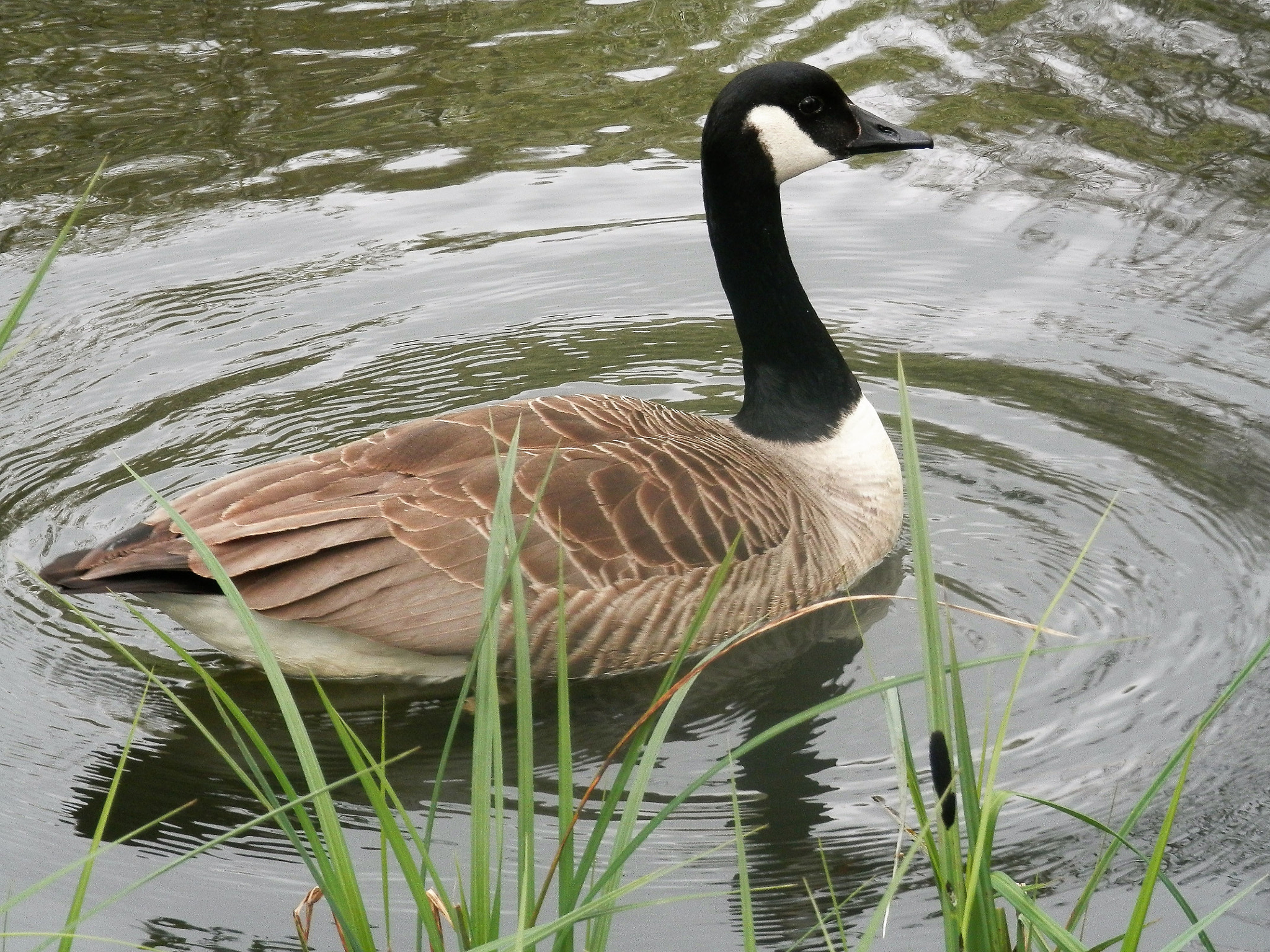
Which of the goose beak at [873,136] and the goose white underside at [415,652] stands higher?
the goose beak at [873,136]

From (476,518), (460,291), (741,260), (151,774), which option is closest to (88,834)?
(151,774)

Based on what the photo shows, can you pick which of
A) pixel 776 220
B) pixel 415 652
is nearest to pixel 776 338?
pixel 776 220

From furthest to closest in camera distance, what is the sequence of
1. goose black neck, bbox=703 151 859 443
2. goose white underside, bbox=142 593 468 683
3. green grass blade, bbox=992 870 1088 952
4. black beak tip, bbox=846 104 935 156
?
goose black neck, bbox=703 151 859 443
black beak tip, bbox=846 104 935 156
goose white underside, bbox=142 593 468 683
green grass blade, bbox=992 870 1088 952

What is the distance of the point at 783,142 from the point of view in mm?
5477

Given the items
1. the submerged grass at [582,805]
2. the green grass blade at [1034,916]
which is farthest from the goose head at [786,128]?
the green grass blade at [1034,916]

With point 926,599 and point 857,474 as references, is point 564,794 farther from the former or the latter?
point 857,474

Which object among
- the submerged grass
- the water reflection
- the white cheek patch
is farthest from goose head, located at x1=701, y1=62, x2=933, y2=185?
the water reflection

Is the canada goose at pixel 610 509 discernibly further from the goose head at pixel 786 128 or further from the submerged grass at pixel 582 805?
the submerged grass at pixel 582 805

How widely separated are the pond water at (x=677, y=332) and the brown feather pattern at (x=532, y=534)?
33cm

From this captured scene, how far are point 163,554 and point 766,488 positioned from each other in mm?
2115

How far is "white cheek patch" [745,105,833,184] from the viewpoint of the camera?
539cm

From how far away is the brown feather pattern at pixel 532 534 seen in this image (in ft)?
15.3

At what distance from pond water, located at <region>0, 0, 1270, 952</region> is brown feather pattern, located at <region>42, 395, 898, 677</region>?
1.08 feet

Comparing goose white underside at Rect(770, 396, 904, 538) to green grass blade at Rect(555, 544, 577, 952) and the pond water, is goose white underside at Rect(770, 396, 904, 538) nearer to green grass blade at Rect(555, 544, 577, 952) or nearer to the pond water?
the pond water
